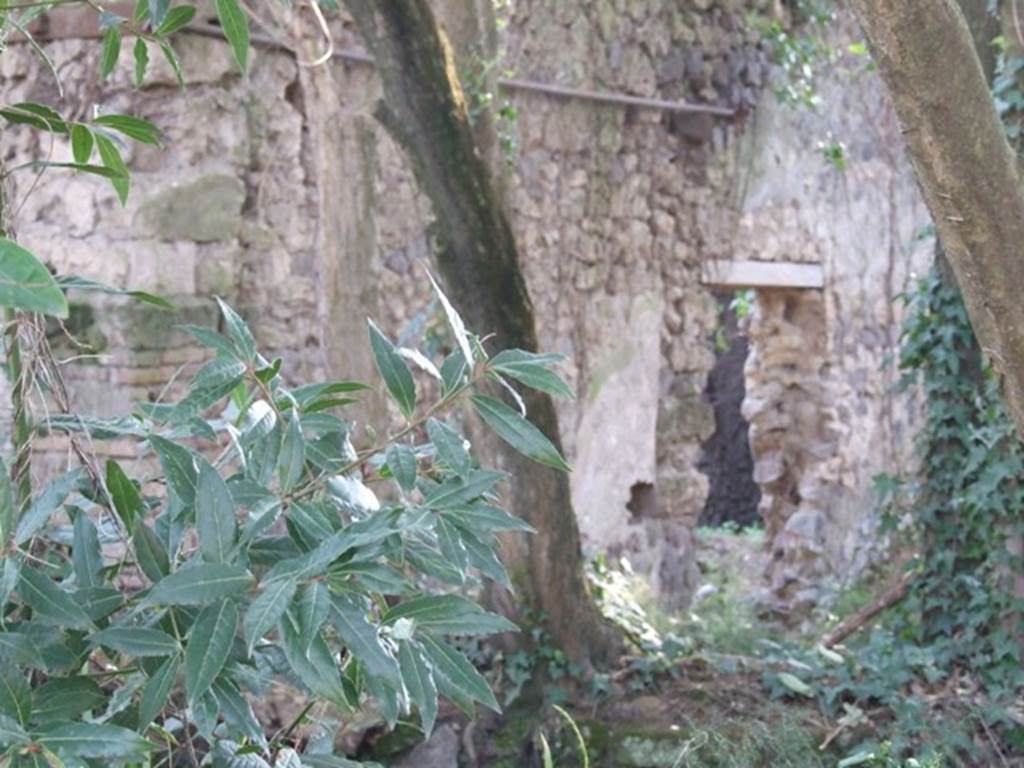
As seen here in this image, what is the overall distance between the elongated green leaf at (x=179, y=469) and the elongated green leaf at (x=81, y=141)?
0.53m

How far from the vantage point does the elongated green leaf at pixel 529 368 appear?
5.77 ft

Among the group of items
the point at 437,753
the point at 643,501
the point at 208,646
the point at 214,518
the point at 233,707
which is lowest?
the point at 437,753

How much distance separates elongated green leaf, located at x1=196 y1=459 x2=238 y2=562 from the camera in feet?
5.10

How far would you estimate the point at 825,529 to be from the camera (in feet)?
28.4

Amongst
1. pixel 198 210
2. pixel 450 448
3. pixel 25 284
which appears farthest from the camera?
pixel 198 210

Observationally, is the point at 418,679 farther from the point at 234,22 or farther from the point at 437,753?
the point at 437,753

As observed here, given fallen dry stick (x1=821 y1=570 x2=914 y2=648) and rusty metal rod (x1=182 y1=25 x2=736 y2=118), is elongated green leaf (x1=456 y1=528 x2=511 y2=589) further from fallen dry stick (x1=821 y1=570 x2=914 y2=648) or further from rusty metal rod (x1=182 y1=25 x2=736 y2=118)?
rusty metal rod (x1=182 y1=25 x2=736 y2=118)

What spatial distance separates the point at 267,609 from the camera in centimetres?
148

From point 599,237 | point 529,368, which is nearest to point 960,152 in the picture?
point 529,368

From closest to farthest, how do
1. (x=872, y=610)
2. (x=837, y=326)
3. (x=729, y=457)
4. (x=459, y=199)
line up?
1. (x=459, y=199)
2. (x=872, y=610)
3. (x=837, y=326)
4. (x=729, y=457)

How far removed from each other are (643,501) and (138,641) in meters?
6.27

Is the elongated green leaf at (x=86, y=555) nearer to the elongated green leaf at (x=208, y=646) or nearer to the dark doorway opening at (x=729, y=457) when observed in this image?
the elongated green leaf at (x=208, y=646)

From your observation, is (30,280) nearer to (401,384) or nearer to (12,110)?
(401,384)

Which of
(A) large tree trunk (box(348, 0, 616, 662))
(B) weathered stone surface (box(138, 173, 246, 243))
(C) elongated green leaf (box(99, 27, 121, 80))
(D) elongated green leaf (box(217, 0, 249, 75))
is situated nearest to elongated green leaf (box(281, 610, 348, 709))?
(D) elongated green leaf (box(217, 0, 249, 75))
